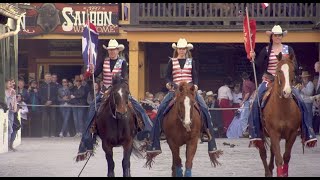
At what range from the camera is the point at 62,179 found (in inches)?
589

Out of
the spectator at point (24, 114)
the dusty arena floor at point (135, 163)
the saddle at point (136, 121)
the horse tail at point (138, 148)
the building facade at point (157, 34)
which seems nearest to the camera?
the saddle at point (136, 121)

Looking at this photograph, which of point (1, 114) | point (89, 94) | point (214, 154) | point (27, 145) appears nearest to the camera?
point (214, 154)

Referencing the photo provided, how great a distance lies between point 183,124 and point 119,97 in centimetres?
114

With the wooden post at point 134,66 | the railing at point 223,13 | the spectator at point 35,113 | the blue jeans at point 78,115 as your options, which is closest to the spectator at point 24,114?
the spectator at point 35,113

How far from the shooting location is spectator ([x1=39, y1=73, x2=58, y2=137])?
2995 cm

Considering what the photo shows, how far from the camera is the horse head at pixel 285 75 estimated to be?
A: 46.2 feet

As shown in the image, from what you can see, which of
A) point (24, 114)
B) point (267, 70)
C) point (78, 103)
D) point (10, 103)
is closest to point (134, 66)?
point (78, 103)

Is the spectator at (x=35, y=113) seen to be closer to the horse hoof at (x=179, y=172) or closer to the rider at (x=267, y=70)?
the rider at (x=267, y=70)

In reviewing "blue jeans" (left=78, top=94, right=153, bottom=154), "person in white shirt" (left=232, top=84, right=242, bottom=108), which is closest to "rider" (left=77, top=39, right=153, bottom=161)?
"blue jeans" (left=78, top=94, right=153, bottom=154)

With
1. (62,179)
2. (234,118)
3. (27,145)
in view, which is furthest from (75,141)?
(62,179)

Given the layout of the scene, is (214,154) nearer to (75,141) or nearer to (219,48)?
(75,141)

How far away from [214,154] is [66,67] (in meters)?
19.7

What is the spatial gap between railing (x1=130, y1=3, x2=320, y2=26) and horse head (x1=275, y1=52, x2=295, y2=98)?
1641 cm

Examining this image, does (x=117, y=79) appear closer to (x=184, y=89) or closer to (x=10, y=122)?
(x=184, y=89)
